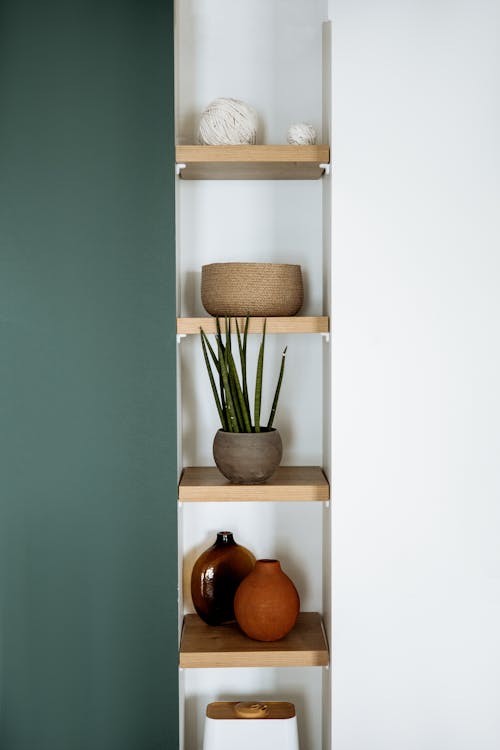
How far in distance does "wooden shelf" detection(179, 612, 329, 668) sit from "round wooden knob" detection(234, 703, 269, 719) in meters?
0.15

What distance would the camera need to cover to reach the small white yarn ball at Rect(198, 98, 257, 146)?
73.5 inches

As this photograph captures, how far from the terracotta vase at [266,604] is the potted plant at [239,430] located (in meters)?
0.25

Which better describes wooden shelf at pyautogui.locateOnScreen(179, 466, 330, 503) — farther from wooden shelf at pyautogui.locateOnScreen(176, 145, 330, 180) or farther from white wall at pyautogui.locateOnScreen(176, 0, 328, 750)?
wooden shelf at pyautogui.locateOnScreen(176, 145, 330, 180)

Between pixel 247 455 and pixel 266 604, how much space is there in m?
0.38

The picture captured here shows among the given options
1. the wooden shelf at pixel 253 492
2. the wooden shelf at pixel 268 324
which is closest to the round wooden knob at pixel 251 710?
the wooden shelf at pixel 253 492

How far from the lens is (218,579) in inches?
77.7

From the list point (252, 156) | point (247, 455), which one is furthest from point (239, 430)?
point (252, 156)
